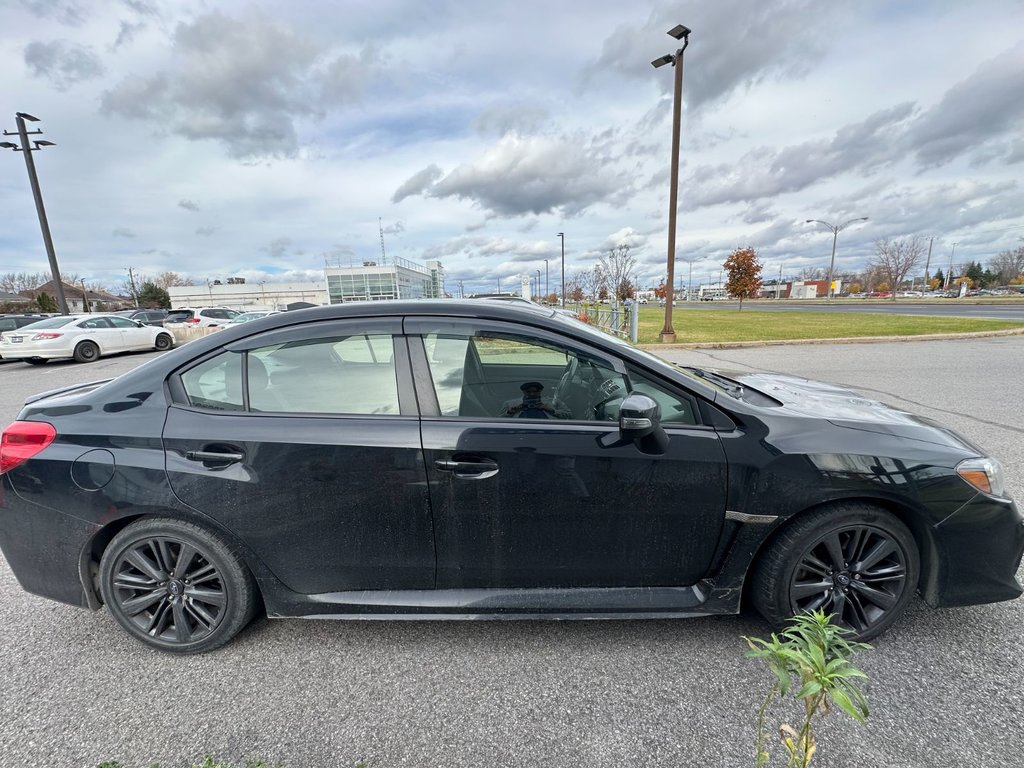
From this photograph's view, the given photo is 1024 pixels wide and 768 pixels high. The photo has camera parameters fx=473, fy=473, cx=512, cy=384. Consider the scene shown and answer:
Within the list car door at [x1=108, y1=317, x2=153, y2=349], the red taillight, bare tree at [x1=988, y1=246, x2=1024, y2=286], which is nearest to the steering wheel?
the red taillight

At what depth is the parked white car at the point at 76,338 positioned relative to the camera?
488 inches

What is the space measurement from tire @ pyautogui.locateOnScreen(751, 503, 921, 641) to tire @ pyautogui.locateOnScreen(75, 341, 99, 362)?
683 inches

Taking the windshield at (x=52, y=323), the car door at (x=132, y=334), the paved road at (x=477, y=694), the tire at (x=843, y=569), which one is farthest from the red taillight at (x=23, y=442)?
the car door at (x=132, y=334)

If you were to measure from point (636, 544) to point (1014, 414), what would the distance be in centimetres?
654

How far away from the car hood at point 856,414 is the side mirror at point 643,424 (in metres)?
0.69

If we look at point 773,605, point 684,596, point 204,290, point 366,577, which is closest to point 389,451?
point 366,577

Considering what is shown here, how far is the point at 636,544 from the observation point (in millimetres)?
2143

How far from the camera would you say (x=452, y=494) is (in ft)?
6.83

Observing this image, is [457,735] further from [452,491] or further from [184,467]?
[184,467]

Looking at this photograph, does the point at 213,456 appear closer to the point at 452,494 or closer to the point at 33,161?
the point at 452,494

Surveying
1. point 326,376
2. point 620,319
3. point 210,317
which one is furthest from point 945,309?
point 210,317

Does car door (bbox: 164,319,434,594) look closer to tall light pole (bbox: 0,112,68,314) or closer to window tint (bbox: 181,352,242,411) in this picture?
window tint (bbox: 181,352,242,411)

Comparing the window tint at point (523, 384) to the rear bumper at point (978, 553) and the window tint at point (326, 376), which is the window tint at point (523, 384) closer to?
the window tint at point (326, 376)

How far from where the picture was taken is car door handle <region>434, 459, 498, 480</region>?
206 cm
